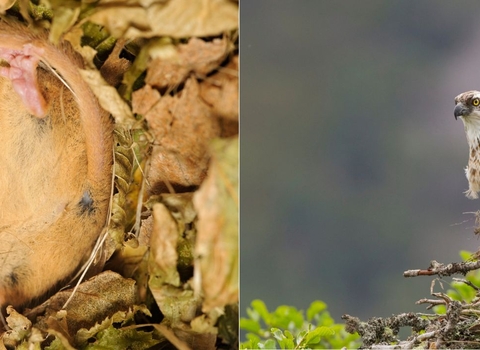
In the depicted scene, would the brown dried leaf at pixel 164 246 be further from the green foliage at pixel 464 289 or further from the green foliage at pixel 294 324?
the green foliage at pixel 464 289

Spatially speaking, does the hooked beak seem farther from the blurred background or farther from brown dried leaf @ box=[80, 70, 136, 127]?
brown dried leaf @ box=[80, 70, 136, 127]

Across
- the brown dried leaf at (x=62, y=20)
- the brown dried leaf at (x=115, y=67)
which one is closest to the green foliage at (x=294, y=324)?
the brown dried leaf at (x=115, y=67)

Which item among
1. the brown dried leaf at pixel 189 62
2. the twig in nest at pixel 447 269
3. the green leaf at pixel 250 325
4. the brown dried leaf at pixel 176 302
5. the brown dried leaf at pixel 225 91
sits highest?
the brown dried leaf at pixel 189 62

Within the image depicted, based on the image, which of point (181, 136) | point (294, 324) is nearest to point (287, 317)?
point (294, 324)

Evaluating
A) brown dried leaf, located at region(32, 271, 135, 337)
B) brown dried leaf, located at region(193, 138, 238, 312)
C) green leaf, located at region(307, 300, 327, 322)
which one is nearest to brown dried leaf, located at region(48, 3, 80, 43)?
brown dried leaf, located at region(193, 138, 238, 312)

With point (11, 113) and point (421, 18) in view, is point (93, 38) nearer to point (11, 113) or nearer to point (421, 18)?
point (11, 113)

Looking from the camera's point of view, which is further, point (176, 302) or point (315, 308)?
point (315, 308)

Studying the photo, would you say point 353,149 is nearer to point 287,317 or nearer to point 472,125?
point 472,125
